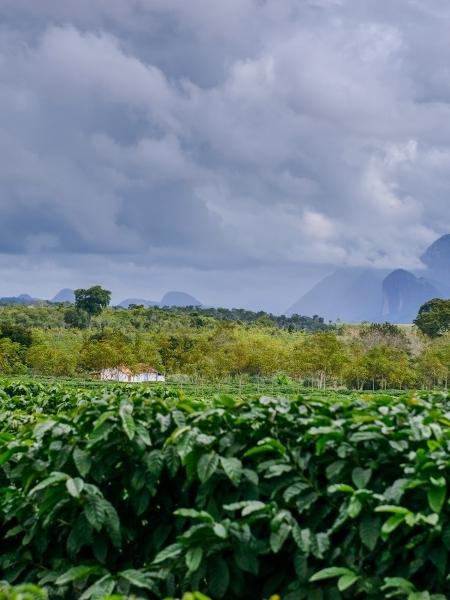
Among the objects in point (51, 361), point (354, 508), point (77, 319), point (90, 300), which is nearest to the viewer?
point (354, 508)

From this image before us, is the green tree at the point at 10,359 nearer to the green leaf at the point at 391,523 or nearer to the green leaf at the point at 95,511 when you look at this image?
the green leaf at the point at 95,511

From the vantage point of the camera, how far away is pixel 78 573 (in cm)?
310

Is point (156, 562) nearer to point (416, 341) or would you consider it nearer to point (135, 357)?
point (135, 357)

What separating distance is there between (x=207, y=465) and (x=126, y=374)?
63.5 meters

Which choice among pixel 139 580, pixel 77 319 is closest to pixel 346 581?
pixel 139 580

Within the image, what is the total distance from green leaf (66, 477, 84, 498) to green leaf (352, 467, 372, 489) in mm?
1265

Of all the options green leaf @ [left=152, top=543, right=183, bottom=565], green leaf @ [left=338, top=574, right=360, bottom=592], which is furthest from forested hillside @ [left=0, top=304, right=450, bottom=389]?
green leaf @ [left=338, top=574, right=360, bottom=592]

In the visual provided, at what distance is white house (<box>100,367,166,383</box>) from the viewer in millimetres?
64500

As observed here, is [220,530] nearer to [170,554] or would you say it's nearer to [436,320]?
[170,554]

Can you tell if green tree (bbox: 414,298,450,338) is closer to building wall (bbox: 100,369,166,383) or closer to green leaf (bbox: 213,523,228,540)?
building wall (bbox: 100,369,166,383)

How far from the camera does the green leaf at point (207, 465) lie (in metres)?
3.28

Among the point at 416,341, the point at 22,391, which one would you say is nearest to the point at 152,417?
the point at 22,391

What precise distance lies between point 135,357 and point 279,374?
1825cm

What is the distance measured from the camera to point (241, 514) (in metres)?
3.29
